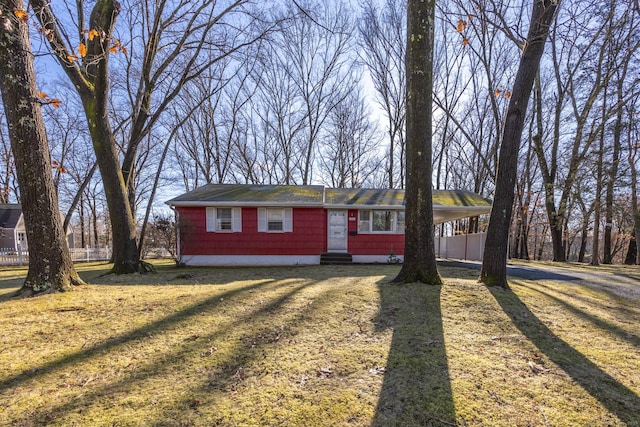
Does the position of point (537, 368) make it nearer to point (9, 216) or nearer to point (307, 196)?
point (307, 196)

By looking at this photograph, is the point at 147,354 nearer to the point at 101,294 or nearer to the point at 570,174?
the point at 101,294

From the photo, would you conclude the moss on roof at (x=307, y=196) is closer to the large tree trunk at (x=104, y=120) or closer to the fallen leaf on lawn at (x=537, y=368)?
the large tree trunk at (x=104, y=120)

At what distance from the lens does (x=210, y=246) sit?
12023 mm

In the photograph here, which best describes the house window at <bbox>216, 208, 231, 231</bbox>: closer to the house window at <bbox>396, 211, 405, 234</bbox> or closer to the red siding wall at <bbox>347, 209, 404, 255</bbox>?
the red siding wall at <bbox>347, 209, 404, 255</bbox>

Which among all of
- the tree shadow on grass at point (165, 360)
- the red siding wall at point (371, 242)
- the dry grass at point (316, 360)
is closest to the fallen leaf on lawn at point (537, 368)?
the dry grass at point (316, 360)

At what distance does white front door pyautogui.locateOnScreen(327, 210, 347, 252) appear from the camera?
12719 mm

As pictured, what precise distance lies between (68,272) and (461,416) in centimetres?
595

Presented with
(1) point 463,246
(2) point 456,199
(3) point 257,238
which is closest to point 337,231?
(3) point 257,238

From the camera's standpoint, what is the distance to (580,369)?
287 cm

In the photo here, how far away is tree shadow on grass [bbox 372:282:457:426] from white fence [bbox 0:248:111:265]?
54.9 feet

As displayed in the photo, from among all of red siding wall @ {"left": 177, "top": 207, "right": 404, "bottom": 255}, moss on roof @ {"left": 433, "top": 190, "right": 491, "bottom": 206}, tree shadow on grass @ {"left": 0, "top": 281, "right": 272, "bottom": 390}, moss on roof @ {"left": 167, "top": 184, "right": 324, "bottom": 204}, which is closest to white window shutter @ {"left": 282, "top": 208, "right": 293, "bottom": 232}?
red siding wall @ {"left": 177, "top": 207, "right": 404, "bottom": 255}

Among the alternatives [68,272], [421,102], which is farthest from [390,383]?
[68,272]

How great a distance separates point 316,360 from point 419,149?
171 inches

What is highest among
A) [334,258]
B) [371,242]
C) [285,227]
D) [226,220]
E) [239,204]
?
[239,204]
